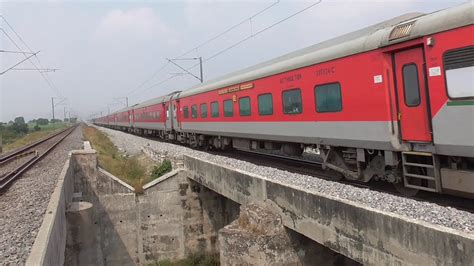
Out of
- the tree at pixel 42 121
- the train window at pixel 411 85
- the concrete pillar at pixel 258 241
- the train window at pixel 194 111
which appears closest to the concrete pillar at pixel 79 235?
the concrete pillar at pixel 258 241

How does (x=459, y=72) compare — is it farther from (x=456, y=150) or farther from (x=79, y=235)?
(x=79, y=235)

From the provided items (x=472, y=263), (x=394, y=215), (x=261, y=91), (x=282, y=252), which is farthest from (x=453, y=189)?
(x=261, y=91)

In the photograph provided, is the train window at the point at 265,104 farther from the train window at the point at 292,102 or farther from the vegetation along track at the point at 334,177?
the vegetation along track at the point at 334,177

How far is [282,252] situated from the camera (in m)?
9.34

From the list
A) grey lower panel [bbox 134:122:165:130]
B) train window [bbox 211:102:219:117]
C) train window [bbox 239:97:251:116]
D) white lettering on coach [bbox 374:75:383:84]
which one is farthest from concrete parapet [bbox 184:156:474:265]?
grey lower panel [bbox 134:122:165:130]

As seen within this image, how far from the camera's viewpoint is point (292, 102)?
37.1 ft

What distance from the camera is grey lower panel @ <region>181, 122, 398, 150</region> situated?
8.20 m

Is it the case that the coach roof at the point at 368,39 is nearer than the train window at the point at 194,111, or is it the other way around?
the coach roof at the point at 368,39

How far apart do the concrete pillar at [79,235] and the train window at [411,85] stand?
985 cm

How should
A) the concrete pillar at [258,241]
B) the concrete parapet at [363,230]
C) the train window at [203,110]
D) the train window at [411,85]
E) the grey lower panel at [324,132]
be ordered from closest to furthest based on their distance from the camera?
the concrete parapet at [363,230] < the train window at [411,85] < the grey lower panel at [324,132] < the concrete pillar at [258,241] < the train window at [203,110]

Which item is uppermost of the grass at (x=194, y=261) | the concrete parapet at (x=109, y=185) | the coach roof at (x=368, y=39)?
the coach roof at (x=368, y=39)

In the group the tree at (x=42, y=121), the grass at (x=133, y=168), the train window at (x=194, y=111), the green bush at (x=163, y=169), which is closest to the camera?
the green bush at (x=163, y=169)

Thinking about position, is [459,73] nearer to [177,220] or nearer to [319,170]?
[319,170]

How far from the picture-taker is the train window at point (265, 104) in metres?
12.6
